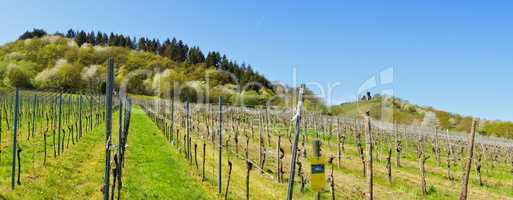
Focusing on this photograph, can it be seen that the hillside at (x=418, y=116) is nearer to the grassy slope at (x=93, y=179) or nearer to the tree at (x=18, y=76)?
the grassy slope at (x=93, y=179)

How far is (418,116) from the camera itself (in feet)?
231

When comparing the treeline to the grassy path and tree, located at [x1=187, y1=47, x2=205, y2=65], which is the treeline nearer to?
tree, located at [x1=187, y1=47, x2=205, y2=65]

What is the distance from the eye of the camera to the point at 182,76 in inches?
4594

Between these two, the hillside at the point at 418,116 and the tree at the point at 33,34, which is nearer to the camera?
the hillside at the point at 418,116

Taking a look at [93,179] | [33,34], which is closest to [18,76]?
[33,34]

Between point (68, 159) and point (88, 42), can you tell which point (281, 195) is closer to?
point (68, 159)

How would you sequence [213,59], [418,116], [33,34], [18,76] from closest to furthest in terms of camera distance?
[418,116] < [18,76] < [213,59] < [33,34]

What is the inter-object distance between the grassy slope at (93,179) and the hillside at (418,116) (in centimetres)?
3728

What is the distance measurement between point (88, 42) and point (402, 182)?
6177 inches

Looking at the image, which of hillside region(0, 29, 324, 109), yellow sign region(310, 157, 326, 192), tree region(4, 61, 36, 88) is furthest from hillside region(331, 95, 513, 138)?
tree region(4, 61, 36, 88)

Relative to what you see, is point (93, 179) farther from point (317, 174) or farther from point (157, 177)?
point (317, 174)

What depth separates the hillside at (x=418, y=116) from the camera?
177 ft

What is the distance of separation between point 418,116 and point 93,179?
6741cm

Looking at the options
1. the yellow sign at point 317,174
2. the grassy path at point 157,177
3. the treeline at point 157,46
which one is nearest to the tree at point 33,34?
the treeline at point 157,46
